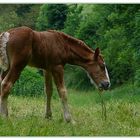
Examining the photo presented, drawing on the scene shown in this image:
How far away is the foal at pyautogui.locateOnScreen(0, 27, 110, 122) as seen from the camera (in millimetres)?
2918

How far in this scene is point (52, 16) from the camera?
3309mm

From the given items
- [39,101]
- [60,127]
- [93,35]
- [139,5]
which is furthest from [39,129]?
[139,5]

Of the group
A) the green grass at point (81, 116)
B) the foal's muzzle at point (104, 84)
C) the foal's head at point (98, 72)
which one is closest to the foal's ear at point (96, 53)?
the foal's head at point (98, 72)

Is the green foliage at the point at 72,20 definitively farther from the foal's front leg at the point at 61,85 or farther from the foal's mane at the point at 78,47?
the foal's front leg at the point at 61,85

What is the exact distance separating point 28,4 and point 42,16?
193 mm

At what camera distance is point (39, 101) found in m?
3.42

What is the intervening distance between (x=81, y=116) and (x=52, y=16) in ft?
2.10

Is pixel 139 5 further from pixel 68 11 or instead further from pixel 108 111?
pixel 108 111

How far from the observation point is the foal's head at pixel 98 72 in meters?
3.12

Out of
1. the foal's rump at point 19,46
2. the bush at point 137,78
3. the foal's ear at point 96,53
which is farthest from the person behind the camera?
the bush at point 137,78

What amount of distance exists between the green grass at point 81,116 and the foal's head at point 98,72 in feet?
0.52

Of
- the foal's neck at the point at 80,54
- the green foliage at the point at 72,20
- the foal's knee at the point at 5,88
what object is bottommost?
the foal's knee at the point at 5,88

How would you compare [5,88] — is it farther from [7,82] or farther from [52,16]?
[52,16]

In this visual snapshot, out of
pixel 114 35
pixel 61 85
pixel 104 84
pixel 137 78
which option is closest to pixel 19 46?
pixel 61 85
